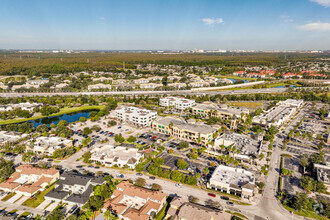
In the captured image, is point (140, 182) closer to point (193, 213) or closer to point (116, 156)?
point (116, 156)

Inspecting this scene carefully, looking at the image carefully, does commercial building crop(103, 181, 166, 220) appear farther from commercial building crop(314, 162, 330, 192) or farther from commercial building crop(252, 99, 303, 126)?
commercial building crop(252, 99, 303, 126)

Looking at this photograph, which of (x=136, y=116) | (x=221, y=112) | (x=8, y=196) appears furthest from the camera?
(x=221, y=112)

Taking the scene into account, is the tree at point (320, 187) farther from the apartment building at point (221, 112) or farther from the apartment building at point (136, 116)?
the apartment building at point (136, 116)

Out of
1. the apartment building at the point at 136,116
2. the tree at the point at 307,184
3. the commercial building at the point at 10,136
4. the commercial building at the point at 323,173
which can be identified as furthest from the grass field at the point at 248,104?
the commercial building at the point at 10,136

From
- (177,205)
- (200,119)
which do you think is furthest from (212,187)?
(200,119)

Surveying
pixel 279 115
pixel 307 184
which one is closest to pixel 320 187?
pixel 307 184

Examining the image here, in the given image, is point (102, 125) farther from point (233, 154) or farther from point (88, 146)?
point (233, 154)
